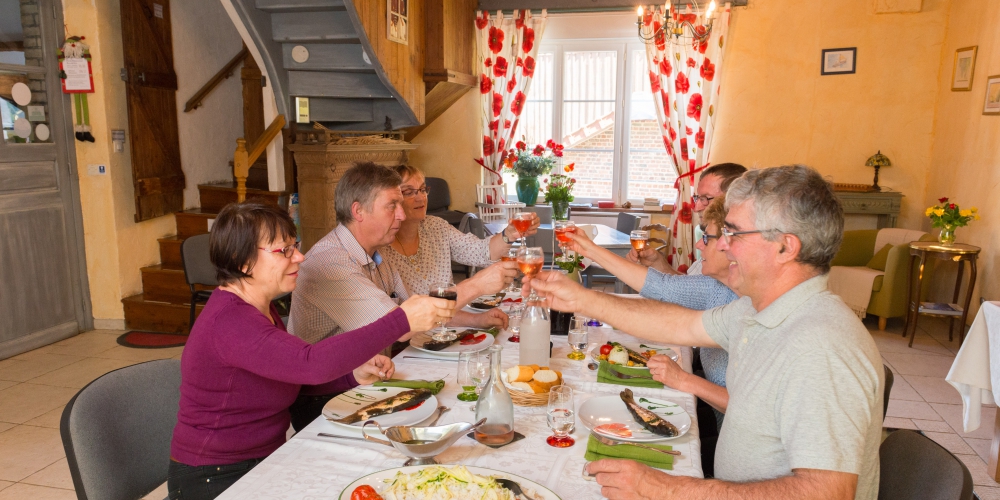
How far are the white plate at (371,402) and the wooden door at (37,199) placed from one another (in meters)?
4.19

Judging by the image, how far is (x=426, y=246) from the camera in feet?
10.8

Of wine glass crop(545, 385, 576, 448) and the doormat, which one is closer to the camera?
wine glass crop(545, 385, 576, 448)

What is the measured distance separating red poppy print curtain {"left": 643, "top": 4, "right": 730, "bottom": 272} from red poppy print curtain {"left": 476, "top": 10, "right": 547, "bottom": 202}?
1195 millimetres

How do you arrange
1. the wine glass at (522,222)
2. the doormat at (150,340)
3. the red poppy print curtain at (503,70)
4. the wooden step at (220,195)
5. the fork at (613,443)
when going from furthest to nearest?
1. the red poppy print curtain at (503,70)
2. the wooden step at (220,195)
3. the doormat at (150,340)
4. the wine glass at (522,222)
5. the fork at (613,443)

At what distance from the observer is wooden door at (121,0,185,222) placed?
544 cm

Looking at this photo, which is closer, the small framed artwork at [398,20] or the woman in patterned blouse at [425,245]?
the woman in patterned blouse at [425,245]

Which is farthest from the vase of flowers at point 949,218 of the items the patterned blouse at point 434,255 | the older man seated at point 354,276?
the older man seated at point 354,276

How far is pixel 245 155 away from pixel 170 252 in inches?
43.8

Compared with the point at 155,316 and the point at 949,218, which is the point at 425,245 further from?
the point at 949,218

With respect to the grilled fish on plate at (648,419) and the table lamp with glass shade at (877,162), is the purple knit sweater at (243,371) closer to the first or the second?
the grilled fish on plate at (648,419)

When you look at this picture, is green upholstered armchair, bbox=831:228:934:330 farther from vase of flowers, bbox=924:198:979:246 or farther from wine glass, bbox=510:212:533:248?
wine glass, bbox=510:212:533:248

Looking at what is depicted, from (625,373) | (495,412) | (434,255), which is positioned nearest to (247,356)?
→ (495,412)

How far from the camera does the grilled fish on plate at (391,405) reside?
1.78 m

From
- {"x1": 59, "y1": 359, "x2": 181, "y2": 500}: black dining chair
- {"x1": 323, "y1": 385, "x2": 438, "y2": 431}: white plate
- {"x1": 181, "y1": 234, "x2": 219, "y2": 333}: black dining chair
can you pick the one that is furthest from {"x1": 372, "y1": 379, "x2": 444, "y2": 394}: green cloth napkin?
{"x1": 181, "y1": 234, "x2": 219, "y2": 333}: black dining chair
